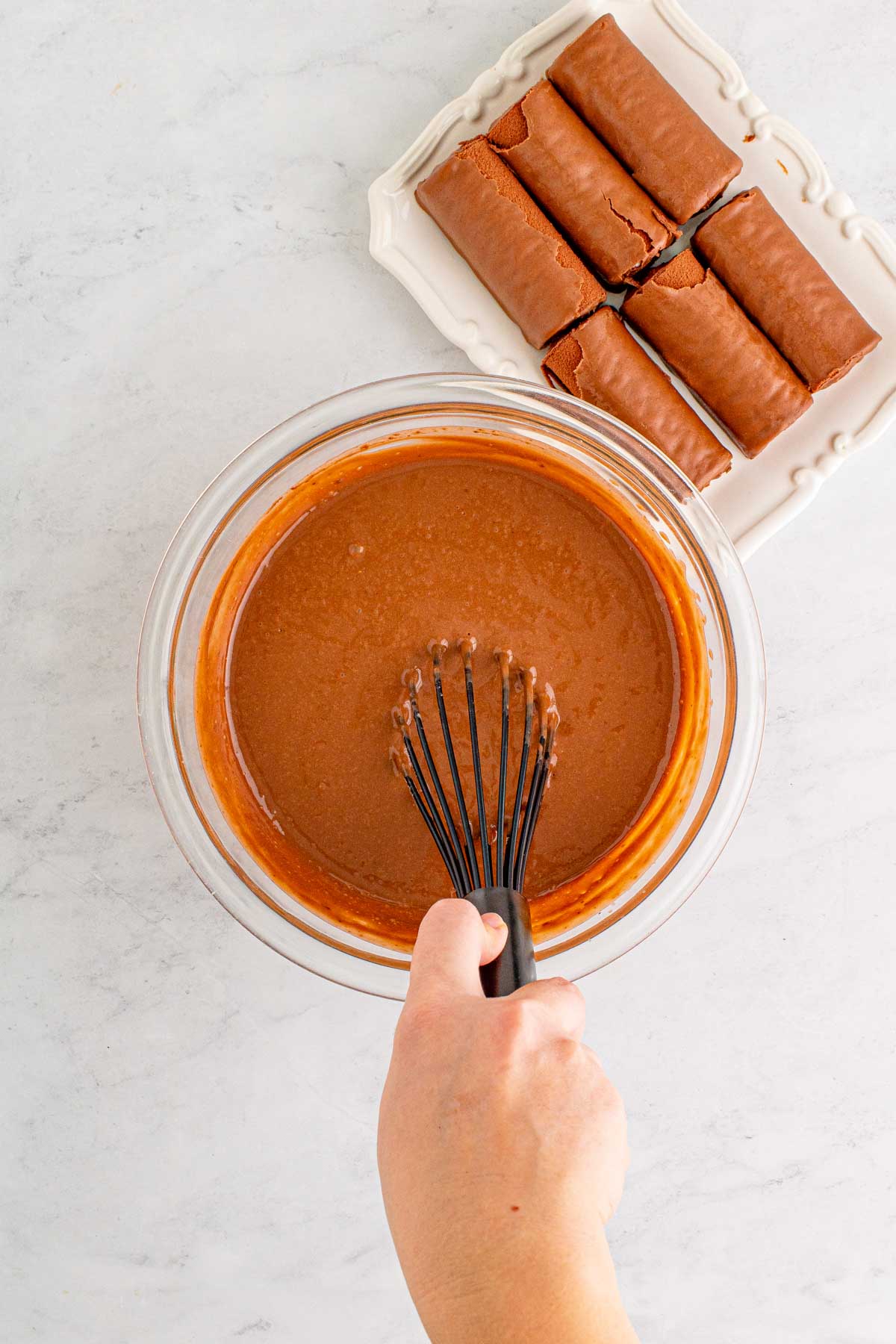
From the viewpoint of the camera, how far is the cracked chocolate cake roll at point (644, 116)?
0.97 meters

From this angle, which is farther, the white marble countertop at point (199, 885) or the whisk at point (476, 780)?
the white marble countertop at point (199, 885)

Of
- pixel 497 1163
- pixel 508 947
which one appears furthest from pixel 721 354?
pixel 497 1163

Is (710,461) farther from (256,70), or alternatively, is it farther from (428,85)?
(256,70)

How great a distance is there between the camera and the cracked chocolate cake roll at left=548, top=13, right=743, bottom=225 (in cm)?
97

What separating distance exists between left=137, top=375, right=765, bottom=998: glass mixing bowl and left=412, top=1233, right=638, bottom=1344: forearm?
340 millimetres

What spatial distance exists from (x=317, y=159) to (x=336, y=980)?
830mm

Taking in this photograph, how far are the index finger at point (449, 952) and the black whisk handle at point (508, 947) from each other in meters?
0.04

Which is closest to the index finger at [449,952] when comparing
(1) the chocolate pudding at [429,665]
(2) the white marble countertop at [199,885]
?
(1) the chocolate pudding at [429,665]

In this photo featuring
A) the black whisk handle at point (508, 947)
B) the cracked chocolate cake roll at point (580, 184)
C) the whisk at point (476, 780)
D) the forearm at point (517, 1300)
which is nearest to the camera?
the forearm at point (517, 1300)

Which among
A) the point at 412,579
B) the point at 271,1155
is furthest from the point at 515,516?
the point at 271,1155

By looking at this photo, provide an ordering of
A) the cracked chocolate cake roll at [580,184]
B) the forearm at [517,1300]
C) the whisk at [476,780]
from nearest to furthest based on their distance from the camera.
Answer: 1. the forearm at [517,1300]
2. the whisk at [476,780]
3. the cracked chocolate cake roll at [580,184]

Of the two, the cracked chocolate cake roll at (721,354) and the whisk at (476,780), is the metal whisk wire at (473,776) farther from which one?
the cracked chocolate cake roll at (721,354)

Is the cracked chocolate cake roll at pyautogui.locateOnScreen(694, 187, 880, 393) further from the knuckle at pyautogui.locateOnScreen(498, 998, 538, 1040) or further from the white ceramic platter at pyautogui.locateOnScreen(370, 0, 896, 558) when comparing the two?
the knuckle at pyautogui.locateOnScreen(498, 998, 538, 1040)

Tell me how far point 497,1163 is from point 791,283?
2.81ft
